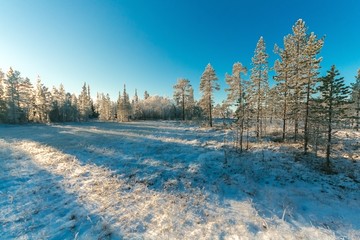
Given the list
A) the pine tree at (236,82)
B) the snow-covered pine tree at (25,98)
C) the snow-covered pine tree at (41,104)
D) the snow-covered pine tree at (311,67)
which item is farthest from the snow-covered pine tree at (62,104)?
the snow-covered pine tree at (311,67)

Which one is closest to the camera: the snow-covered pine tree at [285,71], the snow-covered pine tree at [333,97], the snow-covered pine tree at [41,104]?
the snow-covered pine tree at [333,97]

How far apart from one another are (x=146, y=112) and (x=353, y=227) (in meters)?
85.9

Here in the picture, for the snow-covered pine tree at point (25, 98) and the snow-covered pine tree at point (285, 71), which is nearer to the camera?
the snow-covered pine tree at point (285, 71)

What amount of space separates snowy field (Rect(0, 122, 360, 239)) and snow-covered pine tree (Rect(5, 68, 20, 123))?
40722 millimetres

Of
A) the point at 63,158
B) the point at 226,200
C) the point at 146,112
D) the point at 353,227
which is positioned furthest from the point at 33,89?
the point at 353,227

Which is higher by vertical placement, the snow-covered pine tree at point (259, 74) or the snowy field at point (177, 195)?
the snow-covered pine tree at point (259, 74)

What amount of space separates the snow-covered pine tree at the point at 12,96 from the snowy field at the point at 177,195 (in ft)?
134

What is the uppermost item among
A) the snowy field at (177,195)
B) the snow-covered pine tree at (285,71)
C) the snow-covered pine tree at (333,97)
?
the snow-covered pine tree at (285,71)

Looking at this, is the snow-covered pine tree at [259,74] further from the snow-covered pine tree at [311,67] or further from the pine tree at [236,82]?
the snow-covered pine tree at [311,67]

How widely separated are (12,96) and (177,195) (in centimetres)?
5754

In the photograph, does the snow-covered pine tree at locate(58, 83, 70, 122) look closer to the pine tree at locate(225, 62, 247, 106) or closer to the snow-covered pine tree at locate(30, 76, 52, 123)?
the snow-covered pine tree at locate(30, 76, 52, 123)

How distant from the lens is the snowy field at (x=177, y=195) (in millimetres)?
6469

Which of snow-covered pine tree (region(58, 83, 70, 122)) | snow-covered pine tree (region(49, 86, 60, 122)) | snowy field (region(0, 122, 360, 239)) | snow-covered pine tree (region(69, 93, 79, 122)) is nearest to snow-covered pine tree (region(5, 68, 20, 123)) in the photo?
snow-covered pine tree (region(49, 86, 60, 122))

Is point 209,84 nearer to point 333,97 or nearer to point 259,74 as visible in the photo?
point 259,74
